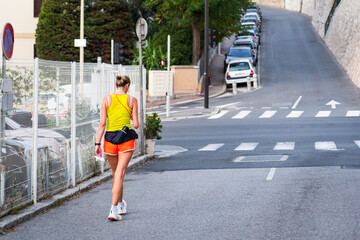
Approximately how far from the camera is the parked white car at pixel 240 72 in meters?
50.2

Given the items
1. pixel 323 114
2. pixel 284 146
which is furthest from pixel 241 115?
pixel 284 146

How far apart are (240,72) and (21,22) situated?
20420 millimetres

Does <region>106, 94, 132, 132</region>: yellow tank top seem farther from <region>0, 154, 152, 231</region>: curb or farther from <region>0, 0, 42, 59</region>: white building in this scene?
<region>0, 0, 42, 59</region>: white building

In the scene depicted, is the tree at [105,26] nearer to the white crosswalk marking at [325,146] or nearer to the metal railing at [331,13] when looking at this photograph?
the metal railing at [331,13]

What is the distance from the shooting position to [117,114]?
10031 mm

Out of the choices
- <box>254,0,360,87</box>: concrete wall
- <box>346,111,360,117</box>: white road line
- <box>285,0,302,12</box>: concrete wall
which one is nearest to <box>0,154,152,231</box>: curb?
<box>346,111,360,117</box>: white road line

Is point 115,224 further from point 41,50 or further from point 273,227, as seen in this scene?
point 41,50

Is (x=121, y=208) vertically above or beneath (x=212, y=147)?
above

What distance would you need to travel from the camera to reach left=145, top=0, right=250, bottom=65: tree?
5347cm

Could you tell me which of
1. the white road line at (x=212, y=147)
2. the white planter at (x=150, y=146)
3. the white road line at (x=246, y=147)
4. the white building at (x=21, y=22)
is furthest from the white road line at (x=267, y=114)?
the white building at (x=21, y=22)

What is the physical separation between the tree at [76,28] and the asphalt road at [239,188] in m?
22.4

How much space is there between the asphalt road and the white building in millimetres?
28883

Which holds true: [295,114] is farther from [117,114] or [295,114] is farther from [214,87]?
[117,114]

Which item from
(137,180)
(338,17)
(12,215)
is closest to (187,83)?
(338,17)
